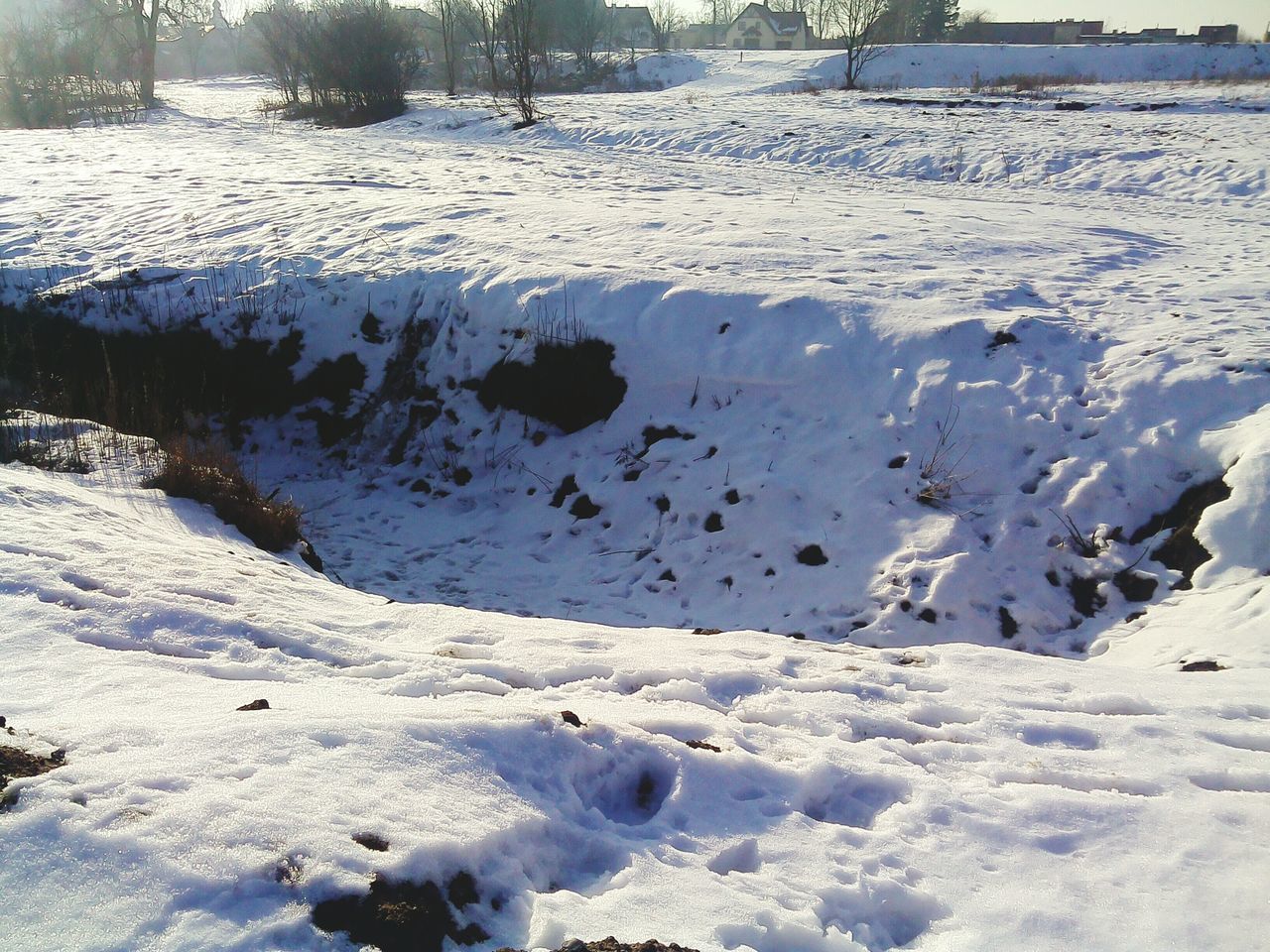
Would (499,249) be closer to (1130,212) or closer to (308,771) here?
(308,771)

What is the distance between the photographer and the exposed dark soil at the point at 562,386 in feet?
25.5

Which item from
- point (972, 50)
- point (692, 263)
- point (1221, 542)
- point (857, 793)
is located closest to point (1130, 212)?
point (692, 263)

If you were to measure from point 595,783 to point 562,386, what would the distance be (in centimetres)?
537

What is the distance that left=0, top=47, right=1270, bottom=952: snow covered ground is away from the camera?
2.42 m

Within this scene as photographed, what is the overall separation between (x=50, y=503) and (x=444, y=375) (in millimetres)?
3921

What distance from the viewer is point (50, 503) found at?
5.05 metres

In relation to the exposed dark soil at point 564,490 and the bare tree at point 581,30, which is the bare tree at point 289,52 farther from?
the exposed dark soil at point 564,490

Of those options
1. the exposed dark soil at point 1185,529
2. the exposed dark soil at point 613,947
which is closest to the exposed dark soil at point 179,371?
the exposed dark soil at point 1185,529

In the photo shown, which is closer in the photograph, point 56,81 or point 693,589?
point 693,589

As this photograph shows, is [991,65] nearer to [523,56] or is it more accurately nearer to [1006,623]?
[523,56]

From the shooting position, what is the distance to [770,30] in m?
74.1

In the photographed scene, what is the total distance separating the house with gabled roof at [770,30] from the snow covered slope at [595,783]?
77.5 meters

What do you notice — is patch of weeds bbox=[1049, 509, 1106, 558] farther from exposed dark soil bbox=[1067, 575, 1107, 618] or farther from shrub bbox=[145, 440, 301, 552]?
shrub bbox=[145, 440, 301, 552]

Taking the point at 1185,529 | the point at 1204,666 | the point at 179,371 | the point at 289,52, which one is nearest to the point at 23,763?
the point at 1204,666
